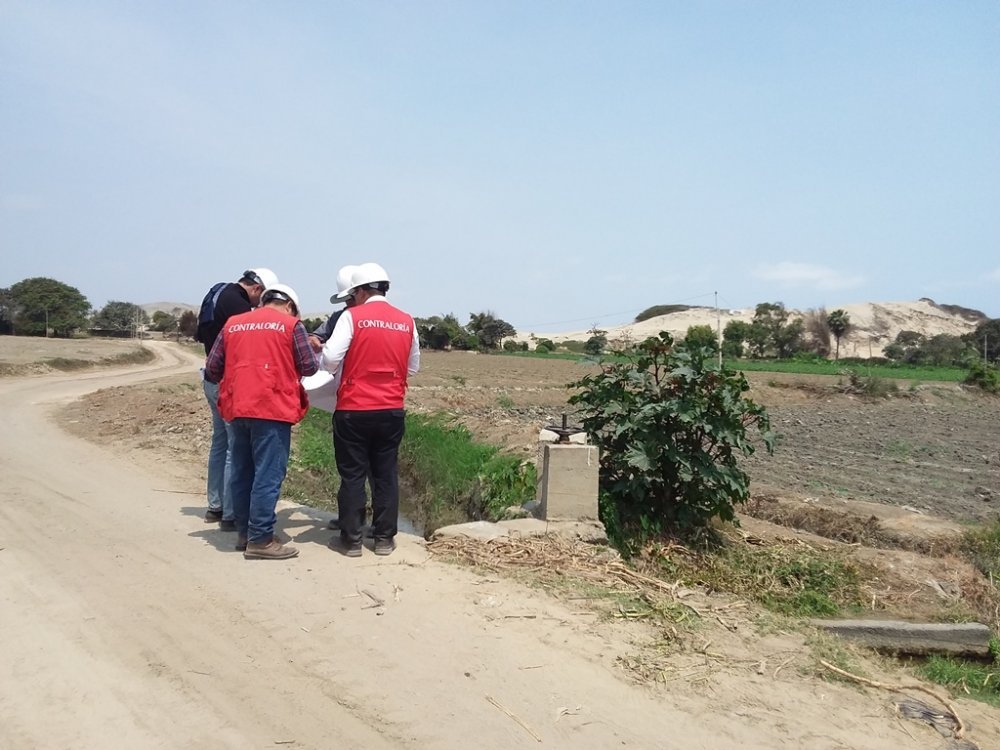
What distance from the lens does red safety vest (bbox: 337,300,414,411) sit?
4.73 meters

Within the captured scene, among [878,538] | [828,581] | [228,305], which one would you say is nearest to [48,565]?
[228,305]

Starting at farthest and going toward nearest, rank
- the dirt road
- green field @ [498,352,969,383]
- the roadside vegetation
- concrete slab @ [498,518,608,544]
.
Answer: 1. green field @ [498,352,969,383]
2. the roadside vegetation
3. concrete slab @ [498,518,608,544]
4. the dirt road

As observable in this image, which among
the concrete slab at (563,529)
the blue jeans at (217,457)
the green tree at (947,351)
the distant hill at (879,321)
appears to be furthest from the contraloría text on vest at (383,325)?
the distant hill at (879,321)

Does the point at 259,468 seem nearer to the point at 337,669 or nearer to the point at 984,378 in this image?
the point at 337,669

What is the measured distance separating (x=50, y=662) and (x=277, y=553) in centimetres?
151

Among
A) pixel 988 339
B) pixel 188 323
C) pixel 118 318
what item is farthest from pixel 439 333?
pixel 188 323

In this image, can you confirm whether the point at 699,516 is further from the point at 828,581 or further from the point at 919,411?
the point at 919,411

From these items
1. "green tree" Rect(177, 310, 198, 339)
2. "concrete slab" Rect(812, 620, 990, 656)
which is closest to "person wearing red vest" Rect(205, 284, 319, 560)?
"green tree" Rect(177, 310, 198, 339)

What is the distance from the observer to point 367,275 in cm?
490

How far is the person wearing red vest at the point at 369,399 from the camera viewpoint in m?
4.73

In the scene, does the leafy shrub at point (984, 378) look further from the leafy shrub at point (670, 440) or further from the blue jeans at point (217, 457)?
the blue jeans at point (217, 457)

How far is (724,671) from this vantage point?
3.54m

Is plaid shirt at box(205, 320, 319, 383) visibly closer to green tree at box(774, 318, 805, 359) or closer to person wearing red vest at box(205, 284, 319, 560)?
person wearing red vest at box(205, 284, 319, 560)

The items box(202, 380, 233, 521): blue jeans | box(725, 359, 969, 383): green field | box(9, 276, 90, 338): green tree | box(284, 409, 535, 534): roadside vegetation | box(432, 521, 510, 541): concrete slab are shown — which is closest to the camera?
box(432, 521, 510, 541): concrete slab
